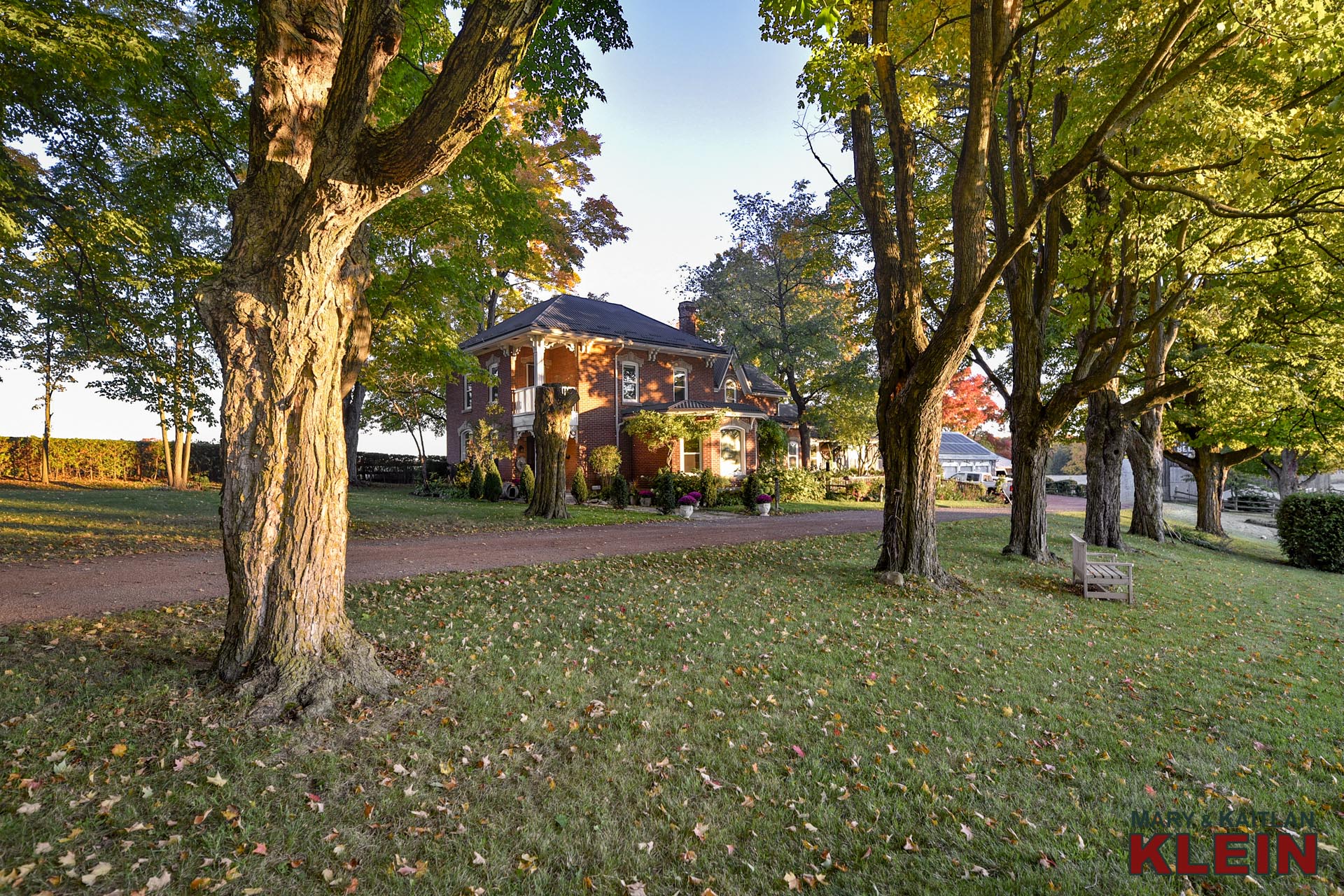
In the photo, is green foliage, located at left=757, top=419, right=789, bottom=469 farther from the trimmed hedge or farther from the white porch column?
the trimmed hedge

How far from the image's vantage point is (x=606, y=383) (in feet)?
78.9

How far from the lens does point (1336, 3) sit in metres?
6.00

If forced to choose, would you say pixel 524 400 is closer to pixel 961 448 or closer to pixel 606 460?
pixel 606 460

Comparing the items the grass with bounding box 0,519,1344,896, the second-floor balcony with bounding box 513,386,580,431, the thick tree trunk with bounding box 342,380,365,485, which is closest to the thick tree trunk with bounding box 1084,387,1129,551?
the grass with bounding box 0,519,1344,896

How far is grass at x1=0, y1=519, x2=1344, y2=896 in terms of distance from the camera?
2705 mm

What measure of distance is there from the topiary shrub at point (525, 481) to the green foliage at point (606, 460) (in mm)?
2401

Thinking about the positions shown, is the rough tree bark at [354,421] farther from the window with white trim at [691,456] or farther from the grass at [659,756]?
the grass at [659,756]

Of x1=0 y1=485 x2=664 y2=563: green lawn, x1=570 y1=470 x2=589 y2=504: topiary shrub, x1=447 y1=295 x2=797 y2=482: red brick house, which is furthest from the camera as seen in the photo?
x1=447 y1=295 x2=797 y2=482: red brick house

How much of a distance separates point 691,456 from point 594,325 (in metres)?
6.88

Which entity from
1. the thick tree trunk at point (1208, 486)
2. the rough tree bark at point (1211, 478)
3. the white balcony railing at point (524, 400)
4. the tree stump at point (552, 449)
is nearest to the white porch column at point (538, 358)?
the white balcony railing at point (524, 400)

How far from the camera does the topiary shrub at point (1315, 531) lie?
45.9 feet

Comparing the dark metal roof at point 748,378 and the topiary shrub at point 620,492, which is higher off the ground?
the dark metal roof at point 748,378

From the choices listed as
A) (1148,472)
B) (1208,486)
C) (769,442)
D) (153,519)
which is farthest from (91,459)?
(1208,486)

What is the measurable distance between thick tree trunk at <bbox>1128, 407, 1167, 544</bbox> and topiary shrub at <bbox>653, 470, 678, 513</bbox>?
1331cm
